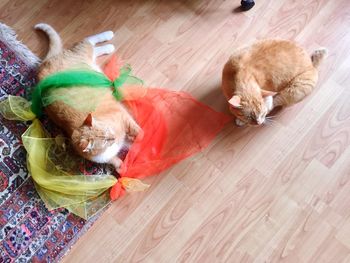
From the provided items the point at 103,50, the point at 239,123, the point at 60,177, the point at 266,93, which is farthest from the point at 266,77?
the point at 60,177

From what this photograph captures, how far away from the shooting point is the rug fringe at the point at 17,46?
4.79ft

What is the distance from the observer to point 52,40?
146cm

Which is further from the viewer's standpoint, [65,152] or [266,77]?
[65,152]

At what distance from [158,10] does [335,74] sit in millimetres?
747

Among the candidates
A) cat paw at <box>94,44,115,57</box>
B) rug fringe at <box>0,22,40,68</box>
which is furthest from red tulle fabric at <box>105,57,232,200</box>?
rug fringe at <box>0,22,40,68</box>

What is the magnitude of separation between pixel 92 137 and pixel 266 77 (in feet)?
1.95

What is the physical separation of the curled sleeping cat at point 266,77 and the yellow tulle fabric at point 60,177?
518 millimetres

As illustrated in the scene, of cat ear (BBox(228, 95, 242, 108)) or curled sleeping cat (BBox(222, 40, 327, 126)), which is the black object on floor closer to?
curled sleeping cat (BBox(222, 40, 327, 126))

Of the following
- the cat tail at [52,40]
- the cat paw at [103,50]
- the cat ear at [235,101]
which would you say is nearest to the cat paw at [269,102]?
the cat ear at [235,101]

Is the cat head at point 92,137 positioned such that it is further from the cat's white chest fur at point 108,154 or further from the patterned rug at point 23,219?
the patterned rug at point 23,219

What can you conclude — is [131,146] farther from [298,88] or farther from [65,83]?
[298,88]

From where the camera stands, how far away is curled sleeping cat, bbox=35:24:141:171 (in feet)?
3.85

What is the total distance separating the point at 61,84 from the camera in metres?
1.24

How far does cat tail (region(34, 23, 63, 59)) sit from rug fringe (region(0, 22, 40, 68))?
0.21 ft
